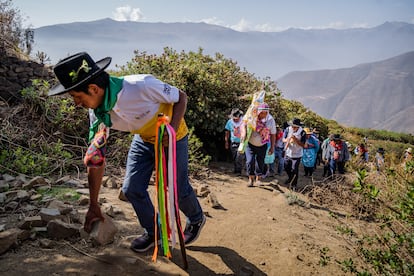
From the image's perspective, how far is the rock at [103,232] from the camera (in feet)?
9.89

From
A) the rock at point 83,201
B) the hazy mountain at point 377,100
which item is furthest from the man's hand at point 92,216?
the hazy mountain at point 377,100

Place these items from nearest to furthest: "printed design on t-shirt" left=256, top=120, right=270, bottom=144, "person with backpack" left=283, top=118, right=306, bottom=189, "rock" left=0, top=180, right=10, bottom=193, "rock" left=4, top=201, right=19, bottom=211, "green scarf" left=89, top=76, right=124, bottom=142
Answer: "green scarf" left=89, top=76, right=124, bottom=142 < "rock" left=4, top=201, right=19, bottom=211 < "rock" left=0, top=180, right=10, bottom=193 < "printed design on t-shirt" left=256, top=120, right=270, bottom=144 < "person with backpack" left=283, top=118, right=306, bottom=189

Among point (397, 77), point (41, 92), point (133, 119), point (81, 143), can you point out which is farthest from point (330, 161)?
point (397, 77)

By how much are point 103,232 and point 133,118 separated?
115 centimetres

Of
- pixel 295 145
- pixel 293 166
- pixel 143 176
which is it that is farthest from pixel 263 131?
pixel 143 176

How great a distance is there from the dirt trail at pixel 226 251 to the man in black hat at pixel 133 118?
0.76 ft

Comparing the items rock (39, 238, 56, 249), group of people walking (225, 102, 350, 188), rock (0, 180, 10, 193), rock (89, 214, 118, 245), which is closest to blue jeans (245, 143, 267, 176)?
group of people walking (225, 102, 350, 188)

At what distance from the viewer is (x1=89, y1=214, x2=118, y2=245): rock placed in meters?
3.01

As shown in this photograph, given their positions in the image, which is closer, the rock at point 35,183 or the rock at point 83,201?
the rock at point 83,201

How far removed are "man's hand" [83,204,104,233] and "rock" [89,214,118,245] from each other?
0.06m

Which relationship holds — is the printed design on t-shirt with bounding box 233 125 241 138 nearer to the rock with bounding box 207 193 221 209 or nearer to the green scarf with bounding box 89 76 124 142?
the rock with bounding box 207 193 221 209

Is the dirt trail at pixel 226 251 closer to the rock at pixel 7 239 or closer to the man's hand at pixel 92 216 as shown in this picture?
the rock at pixel 7 239

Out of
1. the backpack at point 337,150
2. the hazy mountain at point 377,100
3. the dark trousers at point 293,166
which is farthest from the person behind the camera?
the hazy mountain at point 377,100

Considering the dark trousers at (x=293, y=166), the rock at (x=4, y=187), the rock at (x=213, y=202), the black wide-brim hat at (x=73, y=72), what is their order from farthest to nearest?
the dark trousers at (x=293, y=166) → the rock at (x=213, y=202) → the rock at (x=4, y=187) → the black wide-brim hat at (x=73, y=72)
